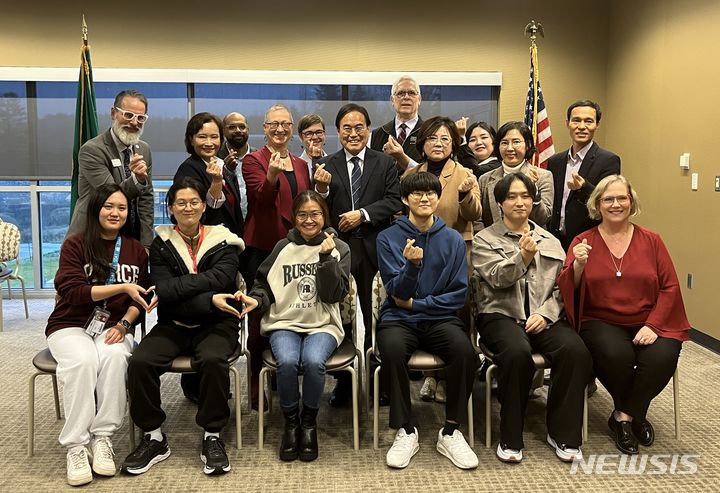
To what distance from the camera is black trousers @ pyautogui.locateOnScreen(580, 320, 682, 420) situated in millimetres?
2650

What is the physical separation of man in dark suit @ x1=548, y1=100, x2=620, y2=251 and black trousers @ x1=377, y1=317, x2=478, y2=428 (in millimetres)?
1113

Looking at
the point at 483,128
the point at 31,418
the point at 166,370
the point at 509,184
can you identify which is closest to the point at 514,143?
the point at 509,184

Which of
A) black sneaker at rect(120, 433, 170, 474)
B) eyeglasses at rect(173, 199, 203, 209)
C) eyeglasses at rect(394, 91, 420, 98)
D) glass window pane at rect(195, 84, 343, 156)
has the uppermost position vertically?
glass window pane at rect(195, 84, 343, 156)

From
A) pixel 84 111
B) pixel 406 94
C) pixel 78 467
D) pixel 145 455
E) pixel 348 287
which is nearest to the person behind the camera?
pixel 78 467

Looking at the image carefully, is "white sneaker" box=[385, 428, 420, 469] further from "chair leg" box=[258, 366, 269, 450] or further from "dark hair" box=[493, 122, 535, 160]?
"dark hair" box=[493, 122, 535, 160]

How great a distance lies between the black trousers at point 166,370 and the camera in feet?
8.29

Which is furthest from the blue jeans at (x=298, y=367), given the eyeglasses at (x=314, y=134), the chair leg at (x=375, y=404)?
the eyeglasses at (x=314, y=134)

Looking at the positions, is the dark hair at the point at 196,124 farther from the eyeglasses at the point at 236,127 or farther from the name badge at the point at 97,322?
the name badge at the point at 97,322

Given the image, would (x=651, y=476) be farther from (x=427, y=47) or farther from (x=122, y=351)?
(x=427, y=47)

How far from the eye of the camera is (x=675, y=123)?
488cm

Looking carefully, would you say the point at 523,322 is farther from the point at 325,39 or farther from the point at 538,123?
the point at 325,39

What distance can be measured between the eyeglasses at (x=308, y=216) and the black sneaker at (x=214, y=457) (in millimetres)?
1116

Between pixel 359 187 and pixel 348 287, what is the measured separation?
0.59 metres

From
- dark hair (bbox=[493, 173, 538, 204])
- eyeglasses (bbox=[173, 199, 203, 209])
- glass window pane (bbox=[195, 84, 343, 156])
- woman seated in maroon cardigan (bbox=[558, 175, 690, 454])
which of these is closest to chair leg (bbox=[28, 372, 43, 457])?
eyeglasses (bbox=[173, 199, 203, 209])
